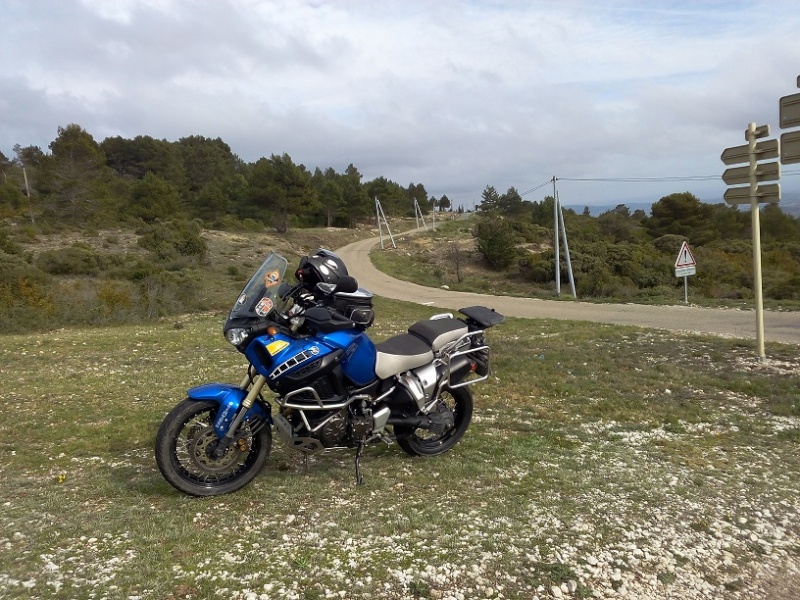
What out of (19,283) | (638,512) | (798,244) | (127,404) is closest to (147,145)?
(19,283)

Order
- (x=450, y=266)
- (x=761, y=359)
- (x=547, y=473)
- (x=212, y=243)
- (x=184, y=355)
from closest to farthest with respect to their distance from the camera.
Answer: (x=547, y=473) < (x=761, y=359) < (x=184, y=355) < (x=212, y=243) < (x=450, y=266)

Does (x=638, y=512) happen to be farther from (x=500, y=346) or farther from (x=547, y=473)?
(x=500, y=346)

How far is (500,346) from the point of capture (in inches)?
404

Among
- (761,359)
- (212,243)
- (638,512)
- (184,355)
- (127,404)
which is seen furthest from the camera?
(212,243)

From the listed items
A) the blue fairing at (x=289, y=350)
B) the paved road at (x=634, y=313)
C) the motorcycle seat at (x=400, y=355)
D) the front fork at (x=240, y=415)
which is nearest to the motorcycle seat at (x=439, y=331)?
the motorcycle seat at (x=400, y=355)

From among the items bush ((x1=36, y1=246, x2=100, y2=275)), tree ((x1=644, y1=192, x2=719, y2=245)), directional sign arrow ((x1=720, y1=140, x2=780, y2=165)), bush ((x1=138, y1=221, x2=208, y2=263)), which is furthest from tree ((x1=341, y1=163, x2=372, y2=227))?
directional sign arrow ((x1=720, y1=140, x2=780, y2=165))

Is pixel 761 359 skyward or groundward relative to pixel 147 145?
groundward

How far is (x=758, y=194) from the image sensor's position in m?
8.23

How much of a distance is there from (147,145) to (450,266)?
4596 cm

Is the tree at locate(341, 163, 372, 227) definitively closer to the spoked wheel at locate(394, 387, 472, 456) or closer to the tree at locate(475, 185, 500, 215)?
the tree at locate(475, 185, 500, 215)

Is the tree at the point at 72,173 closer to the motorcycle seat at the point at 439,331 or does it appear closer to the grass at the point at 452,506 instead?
the grass at the point at 452,506

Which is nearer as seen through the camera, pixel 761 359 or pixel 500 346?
pixel 761 359

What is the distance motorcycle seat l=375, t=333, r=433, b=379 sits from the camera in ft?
14.3

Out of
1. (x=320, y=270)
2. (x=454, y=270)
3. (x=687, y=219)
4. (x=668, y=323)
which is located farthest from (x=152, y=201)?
(x=320, y=270)
